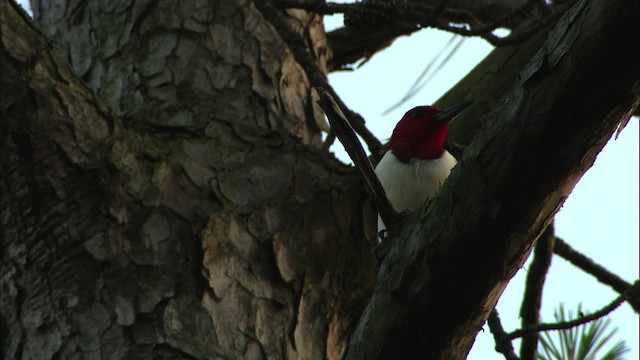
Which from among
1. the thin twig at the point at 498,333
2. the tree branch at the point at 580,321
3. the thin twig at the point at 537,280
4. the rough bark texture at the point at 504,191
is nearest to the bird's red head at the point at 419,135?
the thin twig at the point at 537,280

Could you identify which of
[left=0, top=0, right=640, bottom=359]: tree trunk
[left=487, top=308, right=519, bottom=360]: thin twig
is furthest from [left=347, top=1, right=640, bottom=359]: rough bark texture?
[left=487, top=308, right=519, bottom=360]: thin twig

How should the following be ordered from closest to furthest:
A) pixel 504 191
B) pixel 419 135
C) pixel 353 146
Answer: pixel 504 191 < pixel 353 146 < pixel 419 135

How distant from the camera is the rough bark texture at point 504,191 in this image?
1647mm

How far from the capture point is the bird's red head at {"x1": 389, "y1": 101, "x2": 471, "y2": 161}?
3.48 metres

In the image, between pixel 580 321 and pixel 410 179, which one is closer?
pixel 580 321

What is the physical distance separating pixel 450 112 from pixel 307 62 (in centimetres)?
69

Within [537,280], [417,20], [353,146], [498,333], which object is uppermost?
[417,20]

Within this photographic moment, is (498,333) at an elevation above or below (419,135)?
below

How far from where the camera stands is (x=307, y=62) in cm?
324

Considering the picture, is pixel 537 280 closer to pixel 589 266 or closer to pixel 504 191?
pixel 589 266

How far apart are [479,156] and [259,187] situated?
3.73 feet

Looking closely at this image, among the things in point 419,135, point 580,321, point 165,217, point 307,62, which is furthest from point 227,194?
point 419,135

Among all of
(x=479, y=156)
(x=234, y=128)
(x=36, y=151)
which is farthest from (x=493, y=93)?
(x=36, y=151)

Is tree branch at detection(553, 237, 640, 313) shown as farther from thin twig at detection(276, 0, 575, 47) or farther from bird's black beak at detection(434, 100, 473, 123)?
thin twig at detection(276, 0, 575, 47)
